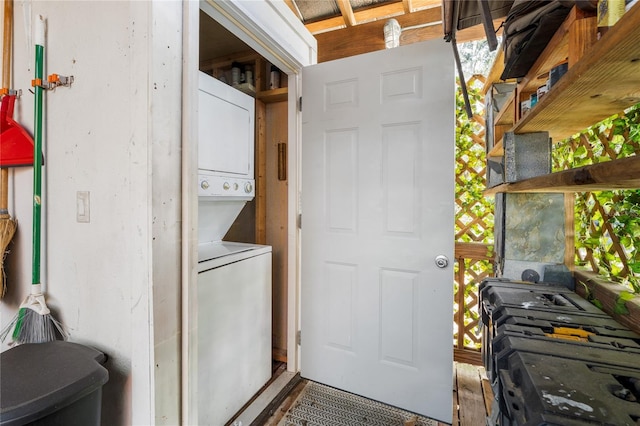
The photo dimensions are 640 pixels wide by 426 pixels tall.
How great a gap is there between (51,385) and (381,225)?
1.47 meters

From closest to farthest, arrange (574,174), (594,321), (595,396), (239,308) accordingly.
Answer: (595,396) < (574,174) < (594,321) < (239,308)

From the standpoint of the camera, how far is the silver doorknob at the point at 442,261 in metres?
1.58

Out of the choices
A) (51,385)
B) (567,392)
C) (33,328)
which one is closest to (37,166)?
(33,328)

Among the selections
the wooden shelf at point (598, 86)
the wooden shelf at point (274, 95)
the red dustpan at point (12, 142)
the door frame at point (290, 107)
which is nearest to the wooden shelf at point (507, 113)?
the wooden shelf at point (598, 86)

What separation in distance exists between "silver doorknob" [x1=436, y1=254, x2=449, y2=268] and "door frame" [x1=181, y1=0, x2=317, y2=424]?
2.84 ft

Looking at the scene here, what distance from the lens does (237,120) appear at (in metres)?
1.94

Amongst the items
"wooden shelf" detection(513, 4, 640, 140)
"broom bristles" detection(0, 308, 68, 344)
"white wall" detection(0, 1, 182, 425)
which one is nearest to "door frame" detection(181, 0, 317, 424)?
"white wall" detection(0, 1, 182, 425)

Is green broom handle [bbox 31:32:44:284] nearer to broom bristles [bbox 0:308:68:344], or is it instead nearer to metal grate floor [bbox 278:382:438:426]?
broom bristles [bbox 0:308:68:344]

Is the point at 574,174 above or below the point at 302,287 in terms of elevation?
above

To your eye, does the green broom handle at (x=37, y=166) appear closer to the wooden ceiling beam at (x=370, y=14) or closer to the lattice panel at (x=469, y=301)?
the wooden ceiling beam at (x=370, y=14)

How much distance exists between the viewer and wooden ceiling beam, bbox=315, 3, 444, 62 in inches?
78.4

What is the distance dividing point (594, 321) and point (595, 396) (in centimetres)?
44

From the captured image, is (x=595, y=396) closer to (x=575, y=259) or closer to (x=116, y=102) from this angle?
(x=575, y=259)

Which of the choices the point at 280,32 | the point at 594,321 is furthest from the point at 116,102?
the point at 594,321
